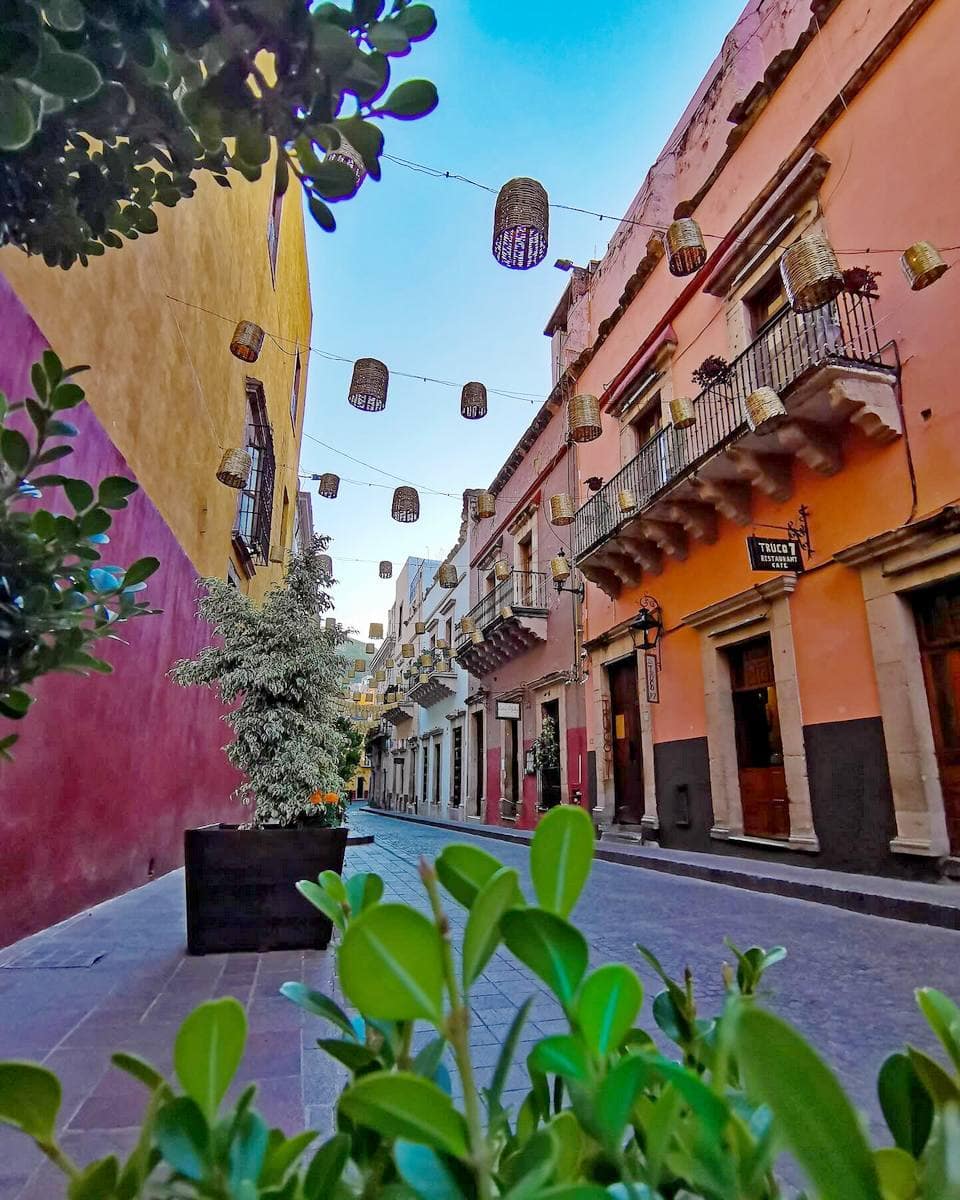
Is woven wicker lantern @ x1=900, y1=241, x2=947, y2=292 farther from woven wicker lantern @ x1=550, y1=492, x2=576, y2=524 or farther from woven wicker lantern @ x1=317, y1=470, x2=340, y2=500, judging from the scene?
woven wicker lantern @ x1=317, y1=470, x2=340, y2=500

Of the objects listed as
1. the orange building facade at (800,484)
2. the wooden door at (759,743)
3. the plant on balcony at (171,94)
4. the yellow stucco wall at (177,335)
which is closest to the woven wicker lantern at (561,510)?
the orange building facade at (800,484)

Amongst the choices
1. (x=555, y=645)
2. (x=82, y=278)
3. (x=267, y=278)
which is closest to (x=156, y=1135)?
(x=82, y=278)

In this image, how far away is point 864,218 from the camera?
6.65 meters

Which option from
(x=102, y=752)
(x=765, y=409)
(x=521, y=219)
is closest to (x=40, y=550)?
(x=102, y=752)

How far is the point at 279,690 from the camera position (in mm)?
3768

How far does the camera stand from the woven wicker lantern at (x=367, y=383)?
9.70m

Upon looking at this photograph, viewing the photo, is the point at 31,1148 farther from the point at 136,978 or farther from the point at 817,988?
the point at 817,988

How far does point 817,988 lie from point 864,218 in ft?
23.0

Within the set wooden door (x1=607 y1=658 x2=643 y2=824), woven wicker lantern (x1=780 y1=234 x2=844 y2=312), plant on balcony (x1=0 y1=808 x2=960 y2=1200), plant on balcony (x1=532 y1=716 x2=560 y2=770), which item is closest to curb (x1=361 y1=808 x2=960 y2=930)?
wooden door (x1=607 y1=658 x2=643 y2=824)

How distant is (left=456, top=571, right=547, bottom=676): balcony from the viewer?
548 inches

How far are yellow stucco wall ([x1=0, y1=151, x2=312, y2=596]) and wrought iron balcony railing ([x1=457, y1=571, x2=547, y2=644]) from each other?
669cm

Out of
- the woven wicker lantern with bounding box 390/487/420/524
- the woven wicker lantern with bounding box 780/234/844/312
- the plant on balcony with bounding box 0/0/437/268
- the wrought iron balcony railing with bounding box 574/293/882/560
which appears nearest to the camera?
the plant on balcony with bounding box 0/0/437/268

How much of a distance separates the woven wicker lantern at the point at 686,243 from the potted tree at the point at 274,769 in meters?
5.78

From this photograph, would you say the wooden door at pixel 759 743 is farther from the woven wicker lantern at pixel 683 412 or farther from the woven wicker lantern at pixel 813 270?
the woven wicker lantern at pixel 813 270
